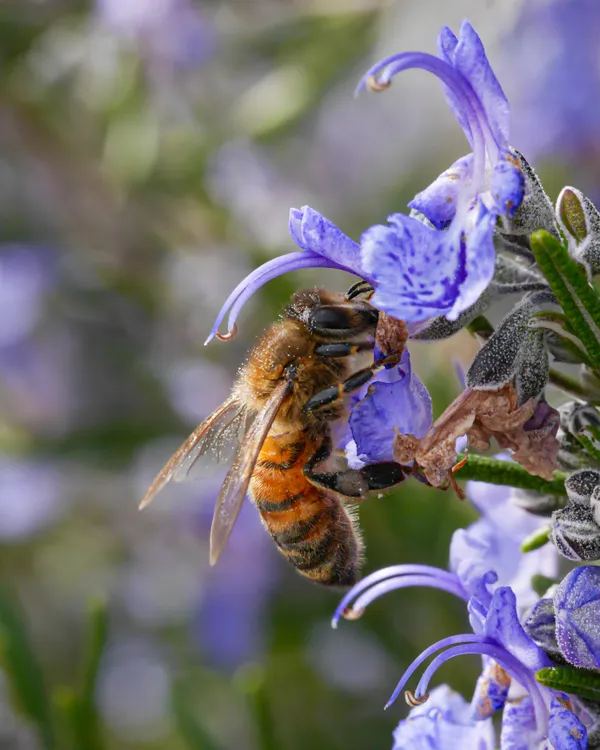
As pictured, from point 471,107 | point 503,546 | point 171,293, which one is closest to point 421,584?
point 503,546

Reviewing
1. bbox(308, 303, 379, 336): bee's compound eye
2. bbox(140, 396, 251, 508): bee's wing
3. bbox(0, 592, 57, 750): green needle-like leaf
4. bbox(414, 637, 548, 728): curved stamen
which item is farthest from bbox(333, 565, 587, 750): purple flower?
bbox(0, 592, 57, 750): green needle-like leaf

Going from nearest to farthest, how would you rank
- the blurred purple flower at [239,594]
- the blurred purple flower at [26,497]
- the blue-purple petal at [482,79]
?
the blue-purple petal at [482,79] < the blurred purple flower at [239,594] < the blurred purple flower at [26,497]

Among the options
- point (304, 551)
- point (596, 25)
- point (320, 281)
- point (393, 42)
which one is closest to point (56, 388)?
point (320, 281)

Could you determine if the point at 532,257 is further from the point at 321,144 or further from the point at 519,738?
the point at 321,144

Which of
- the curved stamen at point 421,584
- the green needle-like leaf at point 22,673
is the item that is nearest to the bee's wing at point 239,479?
the curved stamen at point 421,584

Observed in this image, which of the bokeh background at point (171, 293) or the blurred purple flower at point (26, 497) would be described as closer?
the bokeh background at point (171, 293)

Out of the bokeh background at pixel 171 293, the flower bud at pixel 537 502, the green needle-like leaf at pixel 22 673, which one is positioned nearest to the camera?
the flower bud at pixel 537 502

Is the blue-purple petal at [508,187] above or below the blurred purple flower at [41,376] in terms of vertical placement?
above

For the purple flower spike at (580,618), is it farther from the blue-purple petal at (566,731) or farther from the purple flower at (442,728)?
the purple flower at (442,728)
